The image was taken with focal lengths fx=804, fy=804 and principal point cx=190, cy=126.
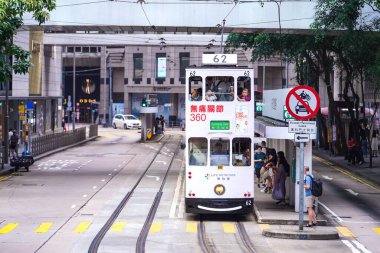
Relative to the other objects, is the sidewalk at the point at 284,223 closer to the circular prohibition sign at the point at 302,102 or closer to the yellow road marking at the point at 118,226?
the circular prohibition sign at the point at 302,102

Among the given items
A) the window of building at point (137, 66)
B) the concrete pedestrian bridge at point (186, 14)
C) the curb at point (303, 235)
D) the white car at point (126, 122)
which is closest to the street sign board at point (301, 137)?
the curb at point (303, 235)

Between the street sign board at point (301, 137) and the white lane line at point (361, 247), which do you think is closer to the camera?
the white lane line at point (361, 247)

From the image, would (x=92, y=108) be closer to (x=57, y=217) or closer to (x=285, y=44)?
(x=285, y=44)

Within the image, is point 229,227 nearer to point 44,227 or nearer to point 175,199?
point 44,227

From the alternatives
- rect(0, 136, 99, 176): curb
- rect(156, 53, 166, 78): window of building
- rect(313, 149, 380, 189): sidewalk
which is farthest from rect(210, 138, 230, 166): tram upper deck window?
rect(156, 53, 166, 78): window of building

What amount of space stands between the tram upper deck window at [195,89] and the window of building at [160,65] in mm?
72887

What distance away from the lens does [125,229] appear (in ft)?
68.4

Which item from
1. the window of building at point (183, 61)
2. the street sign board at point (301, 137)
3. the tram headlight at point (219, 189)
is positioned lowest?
the tram headlight at point (219, 189)

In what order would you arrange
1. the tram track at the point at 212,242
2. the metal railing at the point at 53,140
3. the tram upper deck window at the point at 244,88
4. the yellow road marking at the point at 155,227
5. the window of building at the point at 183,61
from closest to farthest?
1. the tram track at the point at 212,242
2. the yellow road marking at the point at 155,227
3. the tram upper deck window at the point at 244,88
4. the metal railing at the point at 53,140
5. the window of building at the point at 183,61

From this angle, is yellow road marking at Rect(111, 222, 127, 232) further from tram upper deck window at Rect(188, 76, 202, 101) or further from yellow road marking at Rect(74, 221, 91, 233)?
tram upper deck window at Rect(188, 76, 202, 101)

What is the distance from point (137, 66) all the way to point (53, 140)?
44585 mm

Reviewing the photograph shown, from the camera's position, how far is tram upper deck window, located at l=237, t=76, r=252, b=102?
2192 centimetres

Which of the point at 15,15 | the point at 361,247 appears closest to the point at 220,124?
the point at 361,247

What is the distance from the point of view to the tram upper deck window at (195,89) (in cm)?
2195
